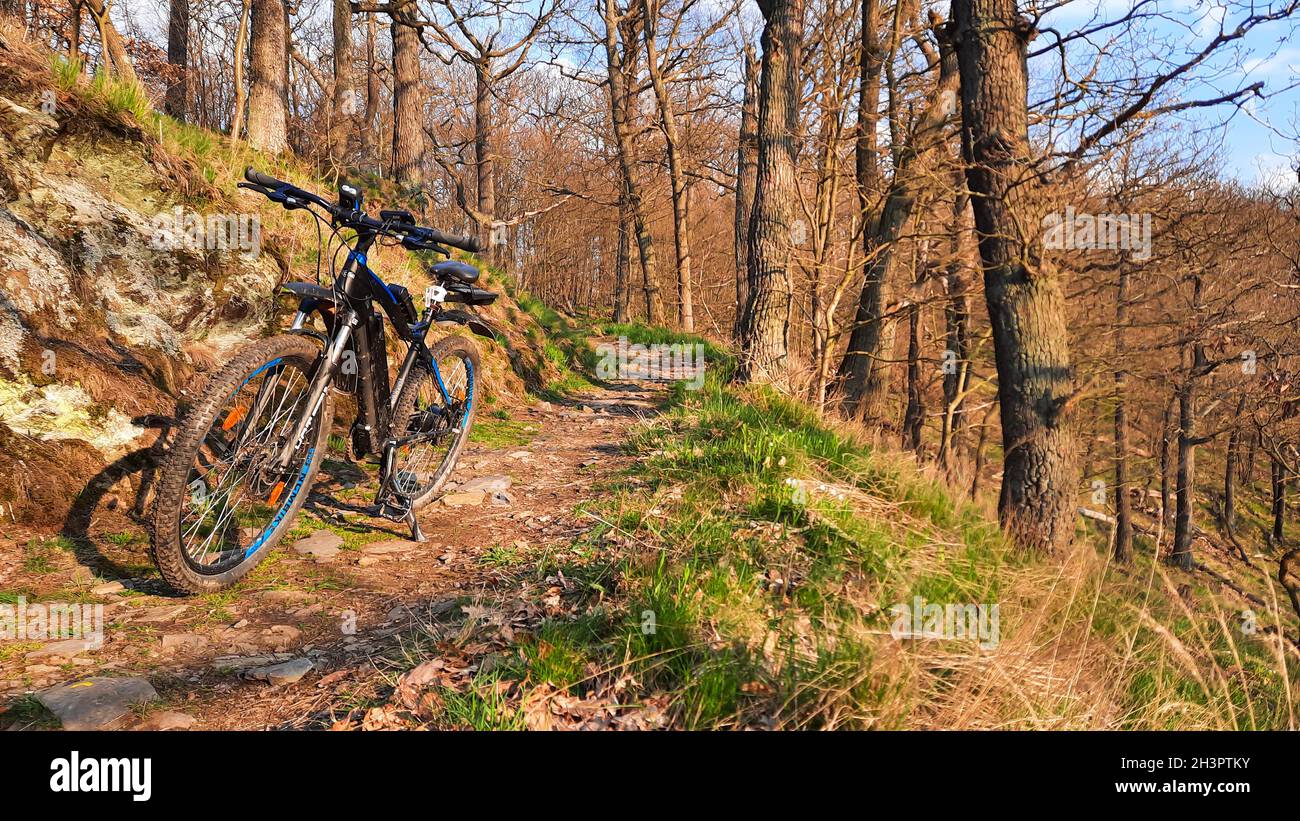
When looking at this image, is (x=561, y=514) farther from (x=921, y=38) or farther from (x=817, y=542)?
(x=921, y=38)

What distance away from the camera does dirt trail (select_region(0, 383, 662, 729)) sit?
2453 mm

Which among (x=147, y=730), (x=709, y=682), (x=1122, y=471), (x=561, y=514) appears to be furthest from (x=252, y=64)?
(x=1122, y=471)

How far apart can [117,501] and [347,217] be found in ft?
6.59

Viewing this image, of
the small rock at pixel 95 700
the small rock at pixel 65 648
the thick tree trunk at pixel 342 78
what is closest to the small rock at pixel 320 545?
the small rock at pixel 65 648

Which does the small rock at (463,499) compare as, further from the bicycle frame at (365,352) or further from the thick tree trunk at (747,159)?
the thick tree trunk at (747,159)

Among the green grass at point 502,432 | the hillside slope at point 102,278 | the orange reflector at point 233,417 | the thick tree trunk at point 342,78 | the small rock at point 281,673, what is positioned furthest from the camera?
the thick tree trunk at point 342,78

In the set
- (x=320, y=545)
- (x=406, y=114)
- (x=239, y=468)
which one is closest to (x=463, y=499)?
(x=320, y=545)

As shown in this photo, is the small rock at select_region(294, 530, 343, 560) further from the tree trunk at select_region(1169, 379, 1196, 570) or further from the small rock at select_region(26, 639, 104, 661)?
the tree trunk at select_region(1169, 379, 1196, 570)

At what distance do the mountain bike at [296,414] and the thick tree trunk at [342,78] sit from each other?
9404mm

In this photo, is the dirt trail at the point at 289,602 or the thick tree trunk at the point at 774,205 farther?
the thick tree trunk at the point at 774,205

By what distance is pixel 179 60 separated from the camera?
13297 mm

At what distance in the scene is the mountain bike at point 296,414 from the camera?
9.62ft

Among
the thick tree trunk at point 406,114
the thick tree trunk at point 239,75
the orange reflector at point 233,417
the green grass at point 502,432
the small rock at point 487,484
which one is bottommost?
the small rock at point 487,484
